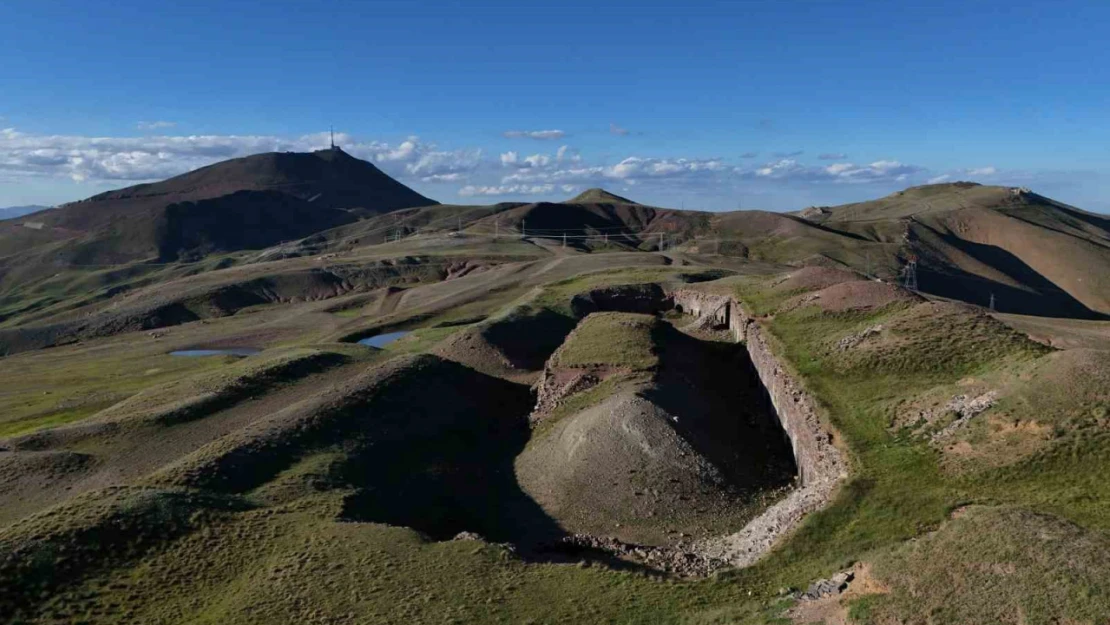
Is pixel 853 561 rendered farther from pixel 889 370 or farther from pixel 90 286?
pixel 90 286

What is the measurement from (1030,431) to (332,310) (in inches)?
3528

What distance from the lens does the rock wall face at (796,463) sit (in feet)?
88.1

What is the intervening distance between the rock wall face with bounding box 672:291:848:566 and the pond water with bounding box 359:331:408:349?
40034mm

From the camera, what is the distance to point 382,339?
264ft

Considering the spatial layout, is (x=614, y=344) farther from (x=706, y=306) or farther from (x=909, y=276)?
(x=909, y=276)

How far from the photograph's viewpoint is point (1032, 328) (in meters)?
61.1

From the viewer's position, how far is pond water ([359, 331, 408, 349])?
78688mm

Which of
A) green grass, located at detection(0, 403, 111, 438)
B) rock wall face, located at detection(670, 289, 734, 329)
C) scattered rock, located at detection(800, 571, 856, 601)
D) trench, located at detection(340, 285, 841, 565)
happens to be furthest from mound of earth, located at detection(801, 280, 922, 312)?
green grass, located at detection(0, 403, 111, 438)

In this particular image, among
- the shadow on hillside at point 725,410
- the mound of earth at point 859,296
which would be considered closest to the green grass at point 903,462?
the mound of earth at point 859,296

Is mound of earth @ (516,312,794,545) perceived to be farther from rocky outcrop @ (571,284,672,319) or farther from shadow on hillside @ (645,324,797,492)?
rocky outcrop @ (571,284,672,319)

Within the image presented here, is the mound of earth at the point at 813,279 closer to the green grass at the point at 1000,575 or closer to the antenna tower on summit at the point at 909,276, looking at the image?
the green grass at the point at 1000,575

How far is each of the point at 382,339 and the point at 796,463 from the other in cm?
5358

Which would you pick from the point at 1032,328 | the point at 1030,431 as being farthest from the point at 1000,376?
the point at 1032,328

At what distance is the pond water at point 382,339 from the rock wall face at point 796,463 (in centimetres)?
4003
